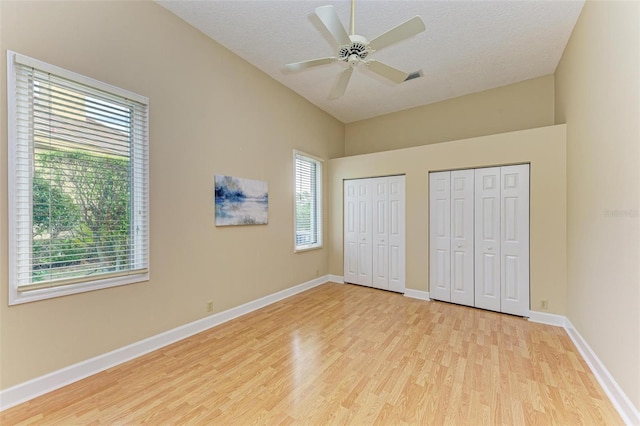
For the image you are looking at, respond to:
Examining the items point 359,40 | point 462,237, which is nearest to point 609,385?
point 462,237

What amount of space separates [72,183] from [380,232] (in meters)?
4.22

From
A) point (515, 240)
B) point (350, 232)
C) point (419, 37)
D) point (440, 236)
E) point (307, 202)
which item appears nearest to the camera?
point (419, 37)

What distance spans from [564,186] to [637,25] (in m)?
2.10

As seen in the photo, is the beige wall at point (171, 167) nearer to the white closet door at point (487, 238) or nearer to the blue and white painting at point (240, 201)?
the blue and white painting at point (240, 201)

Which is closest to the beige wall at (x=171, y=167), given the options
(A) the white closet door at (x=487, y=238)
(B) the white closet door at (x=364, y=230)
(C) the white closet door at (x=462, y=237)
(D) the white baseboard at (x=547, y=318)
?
(B) the white closet door at (x=364, y=230)

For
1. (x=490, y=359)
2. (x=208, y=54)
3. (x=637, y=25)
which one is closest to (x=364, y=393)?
(x=490, y=359)

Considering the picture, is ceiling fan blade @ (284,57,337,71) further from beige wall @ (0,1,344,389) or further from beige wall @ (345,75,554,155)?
beige wall @ (345,75,554,155)

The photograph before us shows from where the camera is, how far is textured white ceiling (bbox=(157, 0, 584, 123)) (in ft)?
8.91

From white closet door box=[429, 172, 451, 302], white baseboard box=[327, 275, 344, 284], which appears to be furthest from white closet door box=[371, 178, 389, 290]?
white closet door box=[429, 172, 451, 302]

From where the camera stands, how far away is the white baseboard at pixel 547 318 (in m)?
3.34

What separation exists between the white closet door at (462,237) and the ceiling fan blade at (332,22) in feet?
9.33

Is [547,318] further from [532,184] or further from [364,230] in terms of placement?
[364,230]

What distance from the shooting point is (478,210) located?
3.95m

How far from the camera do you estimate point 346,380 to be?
224 centimetres
